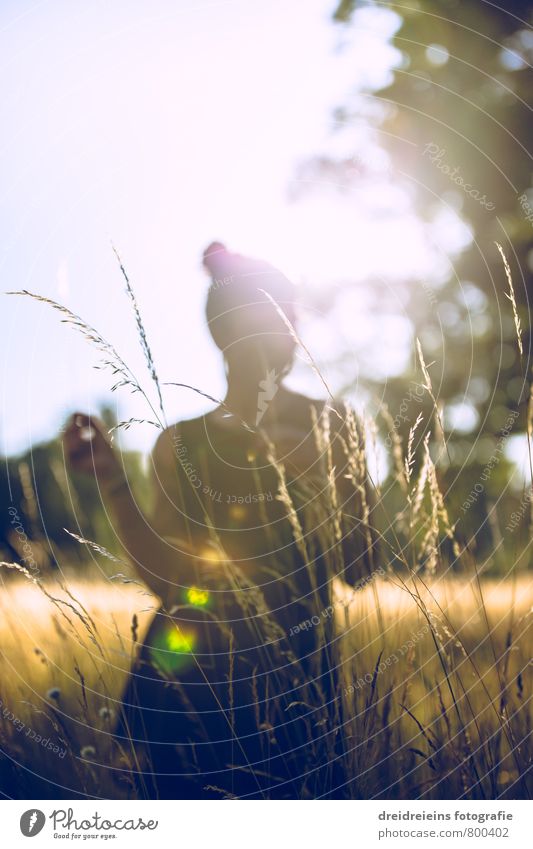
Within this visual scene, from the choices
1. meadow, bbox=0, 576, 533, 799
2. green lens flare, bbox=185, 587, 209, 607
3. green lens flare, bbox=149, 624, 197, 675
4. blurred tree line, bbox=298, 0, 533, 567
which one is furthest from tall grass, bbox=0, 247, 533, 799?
blurred tree line, bbox=298, 0, 533, 567

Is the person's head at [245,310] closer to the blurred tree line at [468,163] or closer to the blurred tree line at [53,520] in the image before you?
the blurred tree line at [53,520]

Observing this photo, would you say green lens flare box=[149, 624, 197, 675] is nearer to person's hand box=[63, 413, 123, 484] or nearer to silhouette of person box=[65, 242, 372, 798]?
silhouette of person box=[65, 242, 372, 798]

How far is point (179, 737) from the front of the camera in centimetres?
184

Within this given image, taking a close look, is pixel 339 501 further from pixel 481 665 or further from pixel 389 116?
pixel 389 116

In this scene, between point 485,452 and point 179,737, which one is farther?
point 485,452

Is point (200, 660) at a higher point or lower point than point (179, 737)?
higher

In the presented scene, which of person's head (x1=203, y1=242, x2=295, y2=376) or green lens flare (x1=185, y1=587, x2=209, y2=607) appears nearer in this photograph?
green lens flare (x1=185, y1=587, x2=209, y2=607)

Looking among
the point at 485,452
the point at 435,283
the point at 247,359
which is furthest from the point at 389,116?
the point at 247,359

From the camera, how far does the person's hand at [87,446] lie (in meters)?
1.93
